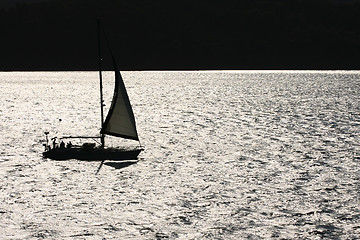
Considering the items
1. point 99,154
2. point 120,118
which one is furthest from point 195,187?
point 99,154

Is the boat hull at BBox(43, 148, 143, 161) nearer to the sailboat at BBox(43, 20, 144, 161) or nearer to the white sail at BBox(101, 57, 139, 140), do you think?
the sailboat at BBox(43, 20, 144, 161)

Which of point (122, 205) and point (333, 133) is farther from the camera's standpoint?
point (333, 133)

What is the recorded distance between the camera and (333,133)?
10412 cm

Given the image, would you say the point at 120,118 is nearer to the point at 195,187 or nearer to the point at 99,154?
the point at 99,154

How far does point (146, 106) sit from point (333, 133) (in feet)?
274

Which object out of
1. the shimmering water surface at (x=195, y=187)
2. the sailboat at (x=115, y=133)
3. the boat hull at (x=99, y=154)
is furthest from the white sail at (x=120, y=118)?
the shimmering water surface at (x=195, y=187)

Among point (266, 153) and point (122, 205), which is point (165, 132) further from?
point (122, 205)

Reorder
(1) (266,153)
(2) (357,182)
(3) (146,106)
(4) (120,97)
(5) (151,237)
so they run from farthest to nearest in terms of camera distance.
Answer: (3) (146,106) → (1) (266,153) → (4) (120,97) → (2) (357,182) → (5) (151,237)

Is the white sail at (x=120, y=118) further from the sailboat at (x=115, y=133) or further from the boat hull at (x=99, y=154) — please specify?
the boat hull at (x=99, y=154)

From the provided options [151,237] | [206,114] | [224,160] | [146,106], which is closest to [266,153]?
[224,160]

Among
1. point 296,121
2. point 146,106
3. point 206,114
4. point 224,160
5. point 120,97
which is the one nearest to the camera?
point 120,97

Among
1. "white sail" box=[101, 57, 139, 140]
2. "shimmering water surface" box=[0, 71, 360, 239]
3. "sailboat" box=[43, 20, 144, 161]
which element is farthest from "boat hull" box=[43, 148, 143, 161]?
"white sail" box=[101, 57, 139, 140]

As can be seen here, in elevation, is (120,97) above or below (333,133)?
above

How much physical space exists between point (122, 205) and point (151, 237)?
10012mm
